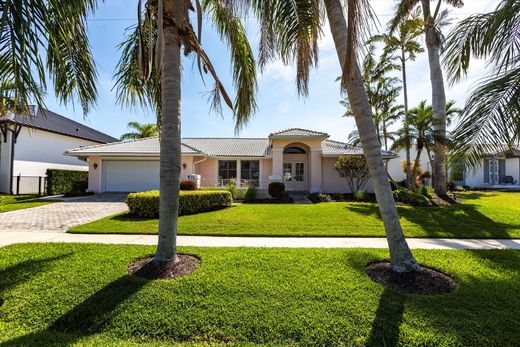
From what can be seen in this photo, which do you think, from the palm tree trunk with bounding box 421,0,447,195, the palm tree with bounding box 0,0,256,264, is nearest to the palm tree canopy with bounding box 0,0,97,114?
the palm tree with bounding box 0,0,256,264

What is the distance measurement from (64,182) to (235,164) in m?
14.5

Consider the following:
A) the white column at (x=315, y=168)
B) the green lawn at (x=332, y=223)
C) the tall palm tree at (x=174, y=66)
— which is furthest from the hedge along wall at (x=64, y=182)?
the tall palm tree at (x=174, y=66)

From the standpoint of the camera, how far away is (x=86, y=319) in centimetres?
324

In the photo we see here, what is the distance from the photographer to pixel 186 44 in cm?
498

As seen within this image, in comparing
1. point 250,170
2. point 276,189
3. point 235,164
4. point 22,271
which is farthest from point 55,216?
point 250,170

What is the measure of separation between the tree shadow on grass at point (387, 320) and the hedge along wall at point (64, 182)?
73.0ft

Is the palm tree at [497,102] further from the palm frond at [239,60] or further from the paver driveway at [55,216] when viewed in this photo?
the paver driveway at [55,216]

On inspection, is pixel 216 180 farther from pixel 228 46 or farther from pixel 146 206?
pixel 228 46

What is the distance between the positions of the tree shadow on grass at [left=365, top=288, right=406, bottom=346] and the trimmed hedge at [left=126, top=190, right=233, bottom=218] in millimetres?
8682

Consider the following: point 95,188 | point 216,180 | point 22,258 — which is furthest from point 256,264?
point 95,188

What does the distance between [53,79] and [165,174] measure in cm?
289

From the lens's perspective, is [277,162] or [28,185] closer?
[277,162]

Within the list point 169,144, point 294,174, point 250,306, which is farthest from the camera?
point 294,174

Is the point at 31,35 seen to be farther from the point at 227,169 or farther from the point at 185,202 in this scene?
the point at 227,169
